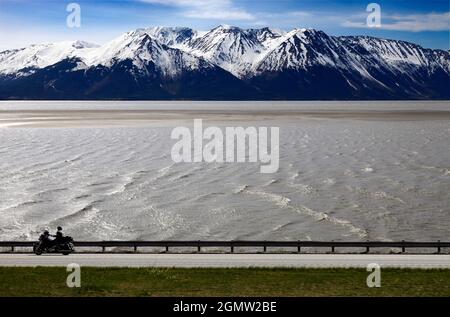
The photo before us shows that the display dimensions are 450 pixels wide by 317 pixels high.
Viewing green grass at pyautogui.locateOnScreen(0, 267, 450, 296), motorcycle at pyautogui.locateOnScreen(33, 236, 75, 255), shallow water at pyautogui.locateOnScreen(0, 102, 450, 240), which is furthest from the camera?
shallow water at pyautogui.locateOnScreen(0, 102, 450, 240)

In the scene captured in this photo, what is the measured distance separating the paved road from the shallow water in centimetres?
778

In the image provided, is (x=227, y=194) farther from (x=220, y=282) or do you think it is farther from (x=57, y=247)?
(x=220, y=282)

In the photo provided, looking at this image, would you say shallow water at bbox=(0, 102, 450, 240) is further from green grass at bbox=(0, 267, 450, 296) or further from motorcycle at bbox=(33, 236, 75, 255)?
green grass at bbox=(0, 267, 450, 296)

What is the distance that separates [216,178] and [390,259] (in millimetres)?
36863

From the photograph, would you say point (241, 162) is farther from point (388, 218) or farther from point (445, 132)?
point (445, 132)

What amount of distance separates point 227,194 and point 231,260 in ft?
84.2

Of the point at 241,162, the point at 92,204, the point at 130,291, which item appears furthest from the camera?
the point at 241,162

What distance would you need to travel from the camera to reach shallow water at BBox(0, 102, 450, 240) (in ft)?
144

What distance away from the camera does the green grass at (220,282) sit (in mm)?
24391

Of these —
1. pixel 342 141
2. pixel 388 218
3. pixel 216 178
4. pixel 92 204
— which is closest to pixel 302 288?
pixel 388 218

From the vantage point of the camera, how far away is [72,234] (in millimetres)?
42344
